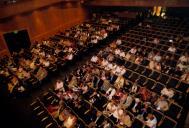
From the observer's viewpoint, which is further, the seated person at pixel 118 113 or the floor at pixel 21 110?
the floor at pixel 21 110

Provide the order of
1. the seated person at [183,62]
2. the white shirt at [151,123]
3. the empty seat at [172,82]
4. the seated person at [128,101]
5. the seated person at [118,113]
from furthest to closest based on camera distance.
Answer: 1. the seated person at [183,62]
2. the empty seat at [172,82]
3. the seated person at [128,101]
4. the seated person at [118,113]
5. the white shirt at [151,123]

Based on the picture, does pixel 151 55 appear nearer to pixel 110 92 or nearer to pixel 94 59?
pixel 94 59

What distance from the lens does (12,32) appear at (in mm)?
10625

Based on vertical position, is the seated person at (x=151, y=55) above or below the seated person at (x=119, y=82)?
above

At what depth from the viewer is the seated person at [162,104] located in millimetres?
5383

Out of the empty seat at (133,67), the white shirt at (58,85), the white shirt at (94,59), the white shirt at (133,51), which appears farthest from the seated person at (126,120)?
the white shirt at (133,51)

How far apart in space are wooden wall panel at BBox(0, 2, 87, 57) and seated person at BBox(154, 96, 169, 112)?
878 centimetres

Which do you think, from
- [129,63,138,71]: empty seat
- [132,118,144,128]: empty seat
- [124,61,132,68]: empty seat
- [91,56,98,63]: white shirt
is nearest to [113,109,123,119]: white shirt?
[132,118,144,128]: empty seat

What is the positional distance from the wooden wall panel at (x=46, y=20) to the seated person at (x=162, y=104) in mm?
8781

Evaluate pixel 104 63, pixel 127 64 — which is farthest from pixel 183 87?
pixel 104 63

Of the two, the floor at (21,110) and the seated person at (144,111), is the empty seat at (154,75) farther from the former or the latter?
the floor at (21,110)

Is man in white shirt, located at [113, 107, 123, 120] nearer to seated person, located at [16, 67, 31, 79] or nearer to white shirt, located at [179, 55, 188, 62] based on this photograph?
white shirt, located at [179, 55, 188, 62]

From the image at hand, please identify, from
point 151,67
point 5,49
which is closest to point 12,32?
point 5,49

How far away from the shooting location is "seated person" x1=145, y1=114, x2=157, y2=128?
16.2 ft
